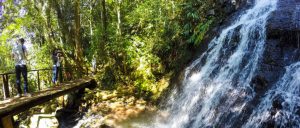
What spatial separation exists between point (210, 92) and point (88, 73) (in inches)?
323

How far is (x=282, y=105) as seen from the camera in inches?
245

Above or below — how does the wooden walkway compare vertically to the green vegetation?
below

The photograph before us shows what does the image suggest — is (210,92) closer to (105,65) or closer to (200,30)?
(200,30)

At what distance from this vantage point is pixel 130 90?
12438 millimetres

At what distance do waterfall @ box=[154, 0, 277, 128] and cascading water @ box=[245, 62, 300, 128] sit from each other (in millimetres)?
563

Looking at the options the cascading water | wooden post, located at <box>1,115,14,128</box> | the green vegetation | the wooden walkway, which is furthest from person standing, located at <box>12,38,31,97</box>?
the cascading water

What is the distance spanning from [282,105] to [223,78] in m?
2.63

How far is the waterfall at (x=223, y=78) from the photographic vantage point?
7.64 m

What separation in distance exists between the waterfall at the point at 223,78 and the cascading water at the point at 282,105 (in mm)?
563

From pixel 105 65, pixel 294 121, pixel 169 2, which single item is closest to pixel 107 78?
pixel 105 65

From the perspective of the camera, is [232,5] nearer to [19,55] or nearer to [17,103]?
[19,55]

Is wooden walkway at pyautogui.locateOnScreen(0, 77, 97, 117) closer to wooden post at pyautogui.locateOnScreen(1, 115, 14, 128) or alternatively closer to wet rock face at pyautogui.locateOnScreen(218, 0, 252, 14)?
wooden post at pyautogui.locateOnScreen(1, 115, 14, 128)

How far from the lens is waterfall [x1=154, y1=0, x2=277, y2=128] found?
25.1 ft

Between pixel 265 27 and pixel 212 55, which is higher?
pixel 265 27
